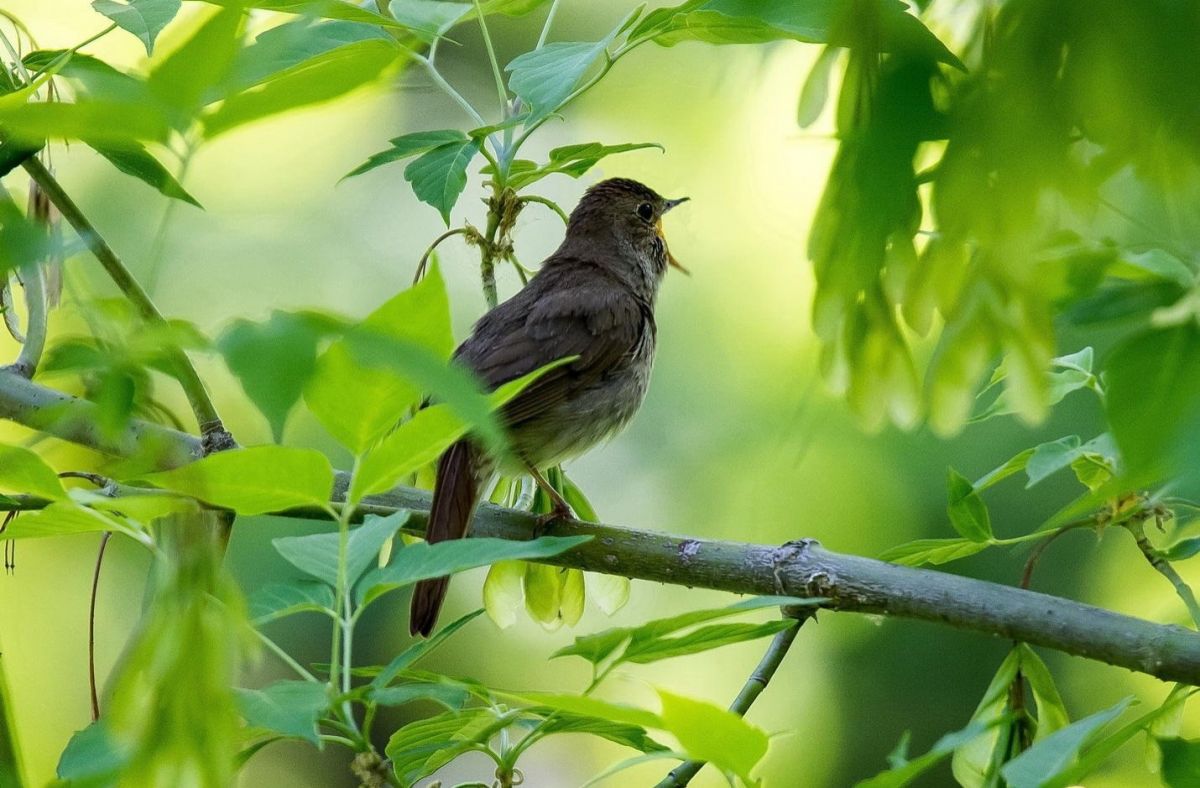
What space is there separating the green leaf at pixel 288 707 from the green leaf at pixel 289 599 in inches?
4.2

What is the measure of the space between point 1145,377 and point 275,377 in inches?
14.2

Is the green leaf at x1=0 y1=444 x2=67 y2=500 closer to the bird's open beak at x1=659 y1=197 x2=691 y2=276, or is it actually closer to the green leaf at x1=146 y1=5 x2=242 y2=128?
the green leaf at x1=146 y1=5 x2=242 y2=128

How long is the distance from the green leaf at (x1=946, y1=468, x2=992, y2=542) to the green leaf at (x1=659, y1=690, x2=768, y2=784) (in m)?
0.61

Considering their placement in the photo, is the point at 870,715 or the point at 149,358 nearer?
the point at 149,358

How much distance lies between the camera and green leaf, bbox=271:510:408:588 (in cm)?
104

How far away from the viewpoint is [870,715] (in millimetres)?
4332

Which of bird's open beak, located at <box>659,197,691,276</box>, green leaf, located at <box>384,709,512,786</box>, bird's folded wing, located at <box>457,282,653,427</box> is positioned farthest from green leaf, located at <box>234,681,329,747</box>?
bird's open beak, located at <box>659,197,691,276</box>

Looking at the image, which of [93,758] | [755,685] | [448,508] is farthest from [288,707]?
[448,508]

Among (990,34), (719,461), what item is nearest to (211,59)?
(990,34)

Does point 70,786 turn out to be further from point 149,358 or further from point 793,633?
point 793,633

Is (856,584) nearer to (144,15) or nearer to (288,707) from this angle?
(288,707)

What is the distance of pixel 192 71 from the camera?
0.49 metres

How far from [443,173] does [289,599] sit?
0.76m

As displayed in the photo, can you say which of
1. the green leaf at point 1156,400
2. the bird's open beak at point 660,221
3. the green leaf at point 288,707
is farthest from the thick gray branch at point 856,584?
the bird's open beak at point 660,221
